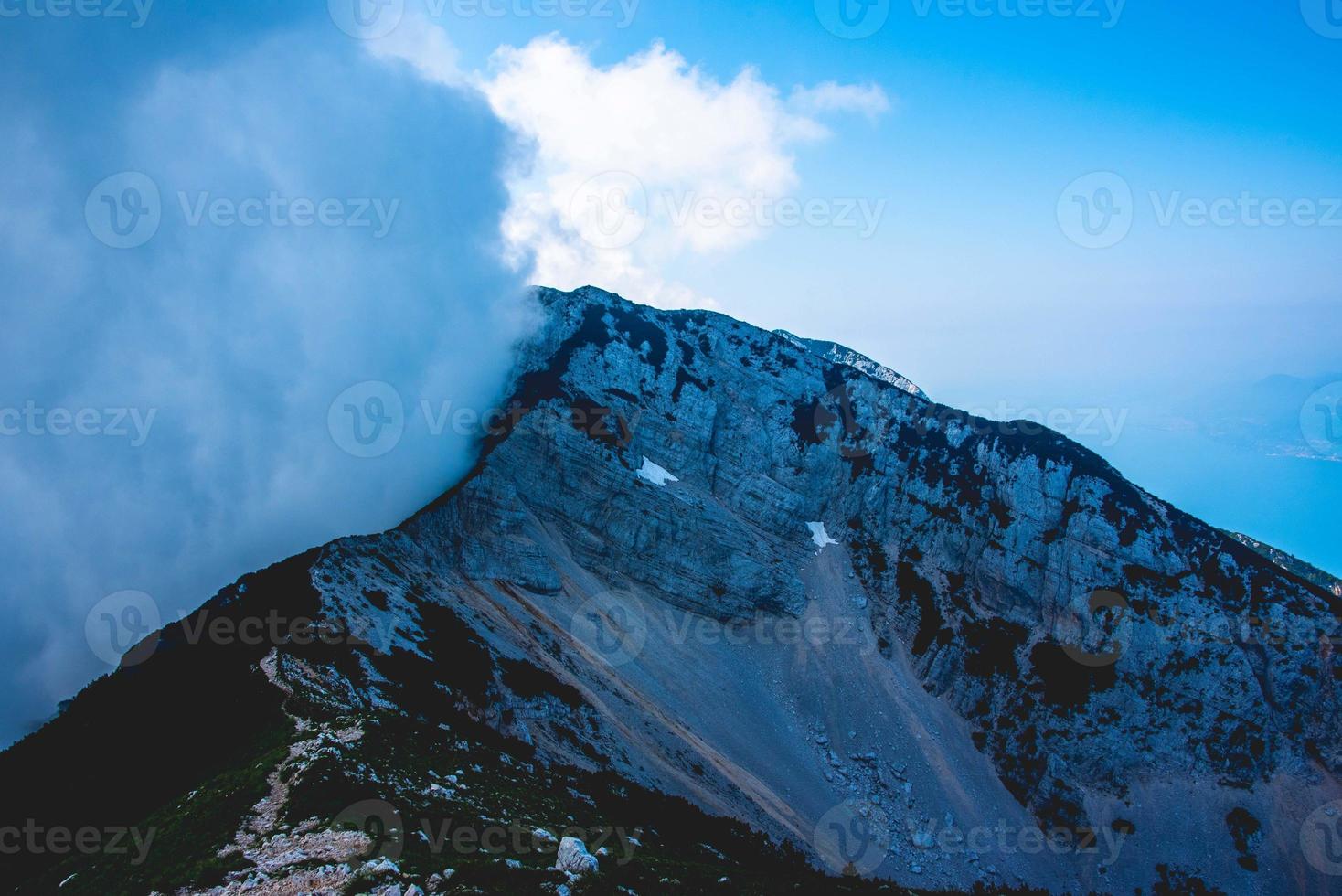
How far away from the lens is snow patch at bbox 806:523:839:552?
9760 centimetres

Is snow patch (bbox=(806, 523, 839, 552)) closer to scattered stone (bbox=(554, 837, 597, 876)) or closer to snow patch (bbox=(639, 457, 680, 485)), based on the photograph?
snow patch (bbox=(639, 457, 680, 485))

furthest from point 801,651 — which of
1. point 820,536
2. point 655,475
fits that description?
point 655,475

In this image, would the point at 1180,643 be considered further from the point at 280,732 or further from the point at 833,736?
the point at 280,732

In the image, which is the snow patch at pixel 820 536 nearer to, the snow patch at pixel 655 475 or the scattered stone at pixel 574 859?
the snow patch at pixel 655 475

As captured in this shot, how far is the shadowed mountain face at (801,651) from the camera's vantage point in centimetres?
4138

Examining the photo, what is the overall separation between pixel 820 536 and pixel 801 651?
21.8m

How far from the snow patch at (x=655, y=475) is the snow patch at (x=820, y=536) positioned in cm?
2301

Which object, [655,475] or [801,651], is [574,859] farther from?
[655,475]

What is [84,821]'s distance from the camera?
2877cm

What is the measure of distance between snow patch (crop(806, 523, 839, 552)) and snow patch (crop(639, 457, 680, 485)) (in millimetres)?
23010

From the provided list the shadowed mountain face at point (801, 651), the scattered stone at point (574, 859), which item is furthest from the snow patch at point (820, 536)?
the scattered stone at point (574, 859)

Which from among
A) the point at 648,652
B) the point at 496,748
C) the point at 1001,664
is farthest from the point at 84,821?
the point at 1001,664

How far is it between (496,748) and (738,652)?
45.3 meters

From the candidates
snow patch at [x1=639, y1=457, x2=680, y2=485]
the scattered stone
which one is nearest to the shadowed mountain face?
snow patch at [x1=639, y1=457, x2=680, y2=485]
